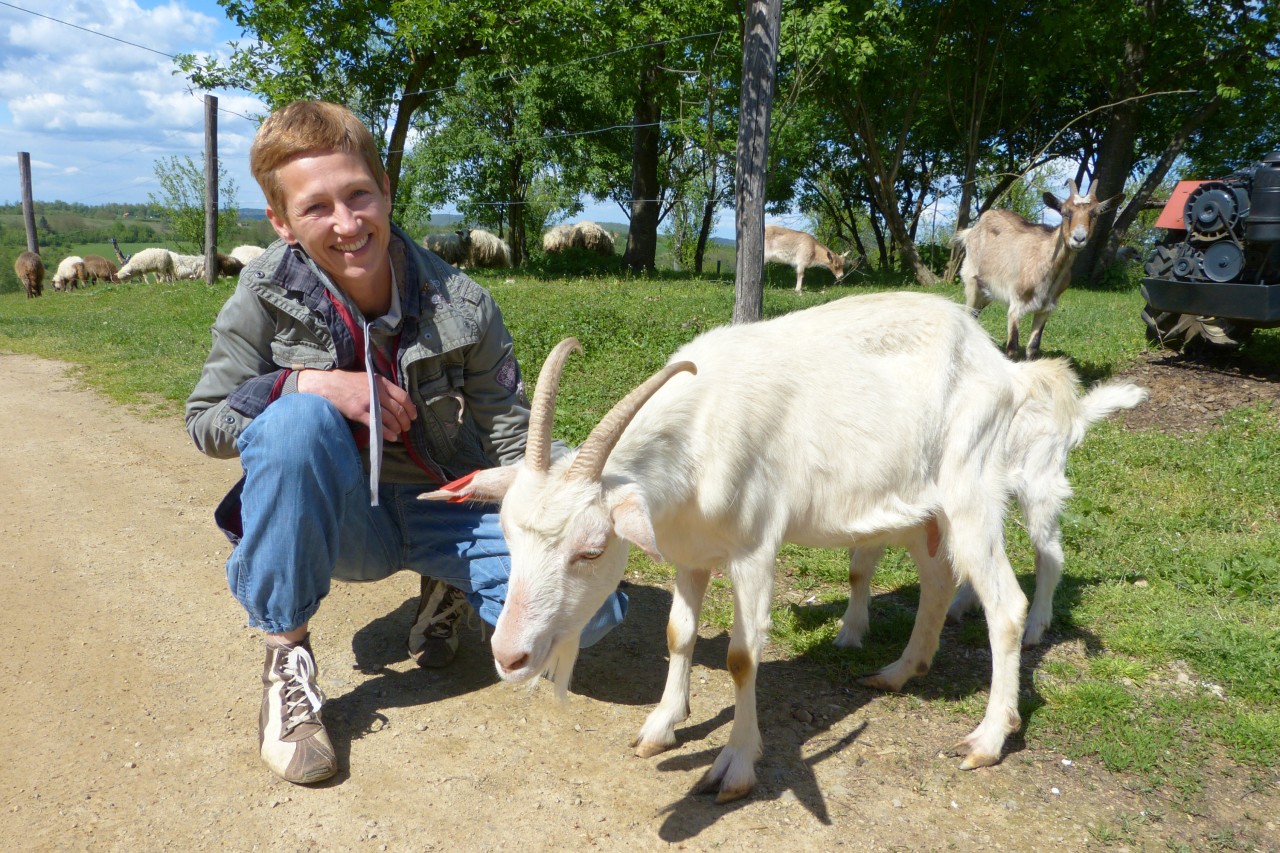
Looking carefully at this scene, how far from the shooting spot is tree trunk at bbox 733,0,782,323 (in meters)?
6.06

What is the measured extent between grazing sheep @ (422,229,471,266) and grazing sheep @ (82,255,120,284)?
986 cm

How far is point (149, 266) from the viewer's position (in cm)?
2411

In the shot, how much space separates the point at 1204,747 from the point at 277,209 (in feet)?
11.3

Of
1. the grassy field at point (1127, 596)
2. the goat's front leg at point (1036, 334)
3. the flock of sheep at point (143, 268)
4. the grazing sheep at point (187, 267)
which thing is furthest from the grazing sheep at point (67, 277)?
the goat's front leg at point (1036, 334)

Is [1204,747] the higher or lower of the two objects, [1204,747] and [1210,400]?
A: the lower

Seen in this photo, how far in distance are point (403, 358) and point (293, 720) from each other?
1.15 meters

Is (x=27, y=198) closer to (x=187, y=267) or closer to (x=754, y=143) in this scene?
(x=187, y=267)

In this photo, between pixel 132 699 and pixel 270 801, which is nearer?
pixel 270 801

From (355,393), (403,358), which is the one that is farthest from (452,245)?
(355,393)

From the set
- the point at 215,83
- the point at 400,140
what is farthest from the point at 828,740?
the point at 215,83

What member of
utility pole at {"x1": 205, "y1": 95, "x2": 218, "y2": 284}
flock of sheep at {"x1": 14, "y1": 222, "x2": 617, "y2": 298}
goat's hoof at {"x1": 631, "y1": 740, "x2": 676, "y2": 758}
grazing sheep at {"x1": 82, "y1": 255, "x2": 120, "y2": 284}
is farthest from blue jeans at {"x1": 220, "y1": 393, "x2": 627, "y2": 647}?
grazing sheep at {"x1": 82, "y1": 255, "x2": 120, "y2": 284}

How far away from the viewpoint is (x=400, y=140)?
1574 cm

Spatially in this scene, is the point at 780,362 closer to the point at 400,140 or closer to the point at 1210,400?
the point at 1210,400

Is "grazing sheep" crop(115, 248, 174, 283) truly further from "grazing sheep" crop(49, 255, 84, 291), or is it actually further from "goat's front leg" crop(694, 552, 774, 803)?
"goat's front leg" crop(694, 552, 774, 803)
